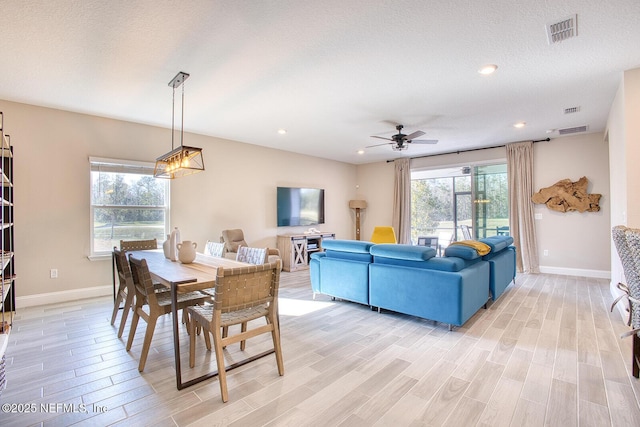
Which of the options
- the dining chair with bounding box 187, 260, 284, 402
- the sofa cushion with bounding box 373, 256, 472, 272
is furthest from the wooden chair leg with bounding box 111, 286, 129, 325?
the sofa cushion with bounding box 373, 256, 472, 272

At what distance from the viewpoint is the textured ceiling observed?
2164mm

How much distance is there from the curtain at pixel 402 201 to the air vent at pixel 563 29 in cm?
530

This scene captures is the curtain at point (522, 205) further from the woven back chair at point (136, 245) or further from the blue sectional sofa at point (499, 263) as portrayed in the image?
the woven back chair at point (136, 245)

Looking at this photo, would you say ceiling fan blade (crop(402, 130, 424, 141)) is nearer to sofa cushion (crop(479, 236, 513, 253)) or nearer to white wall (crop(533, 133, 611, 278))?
sofa cushion (crop(479, 236, 513, 253))

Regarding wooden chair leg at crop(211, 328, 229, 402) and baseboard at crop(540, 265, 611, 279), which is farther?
baseboard at crop(540, 265, 611, 279)

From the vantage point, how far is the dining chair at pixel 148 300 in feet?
7.68

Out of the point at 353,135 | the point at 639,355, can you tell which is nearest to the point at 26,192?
the point at 353,135

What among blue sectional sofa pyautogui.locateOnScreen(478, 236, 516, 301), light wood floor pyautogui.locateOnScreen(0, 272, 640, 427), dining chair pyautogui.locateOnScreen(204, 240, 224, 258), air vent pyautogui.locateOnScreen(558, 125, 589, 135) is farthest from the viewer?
air vent pyautogui.locateOnScreen(558, 125, 589, 135)

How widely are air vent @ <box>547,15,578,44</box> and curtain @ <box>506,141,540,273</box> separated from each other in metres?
4.25

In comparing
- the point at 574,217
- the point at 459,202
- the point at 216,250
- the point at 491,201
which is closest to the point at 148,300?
the point at 216,250

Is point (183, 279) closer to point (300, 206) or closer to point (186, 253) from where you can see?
point (186, 253)

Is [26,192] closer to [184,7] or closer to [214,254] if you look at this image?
[214,254]

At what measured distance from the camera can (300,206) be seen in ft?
23.4

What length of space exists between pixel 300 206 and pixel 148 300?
4.90 meters
